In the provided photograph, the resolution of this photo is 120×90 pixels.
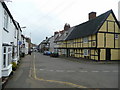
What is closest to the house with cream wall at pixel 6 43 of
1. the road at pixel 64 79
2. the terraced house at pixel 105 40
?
the road at pixel 64 79

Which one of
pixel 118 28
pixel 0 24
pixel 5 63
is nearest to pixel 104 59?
pixel 118 28

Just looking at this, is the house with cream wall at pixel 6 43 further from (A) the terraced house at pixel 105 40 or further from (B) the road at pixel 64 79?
(A) the terraced house at pixel 105 40

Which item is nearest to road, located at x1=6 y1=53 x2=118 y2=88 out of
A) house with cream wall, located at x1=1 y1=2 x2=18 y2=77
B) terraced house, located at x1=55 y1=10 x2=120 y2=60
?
house with cream wall, located at x1=1 y1=2 x2=18 y2=77

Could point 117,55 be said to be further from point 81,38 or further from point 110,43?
point 81,38

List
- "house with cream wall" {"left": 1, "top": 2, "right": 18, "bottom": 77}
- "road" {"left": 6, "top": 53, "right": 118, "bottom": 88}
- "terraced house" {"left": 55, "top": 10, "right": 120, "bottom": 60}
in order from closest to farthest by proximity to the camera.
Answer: "road" {"left": 6, "top": 53, "right": 118, "bottom": 88}, "house with cream wall" {"left": 1, "top": 2, "right": 18, "bottom": 77}, "terraced house" {"left": 55, "top": 10, "right": 120, "bottom": 60}

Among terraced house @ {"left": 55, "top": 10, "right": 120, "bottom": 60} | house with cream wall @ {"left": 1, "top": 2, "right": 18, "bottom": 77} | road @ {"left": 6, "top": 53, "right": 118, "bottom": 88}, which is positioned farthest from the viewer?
terraced house @ {"left": 55, "top": 10, "right": 120, "bottom": 60}

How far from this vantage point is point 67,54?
37.4m

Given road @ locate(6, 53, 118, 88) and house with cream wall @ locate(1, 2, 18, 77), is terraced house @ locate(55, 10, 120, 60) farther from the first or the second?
house with cream wall @ locate(1, 2, 18, 77)

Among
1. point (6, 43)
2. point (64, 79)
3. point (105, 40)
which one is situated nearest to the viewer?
point (64, 79)

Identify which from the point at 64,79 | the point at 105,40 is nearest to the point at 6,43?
the point at 64,79

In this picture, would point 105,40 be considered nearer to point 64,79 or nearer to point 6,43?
point 64,79

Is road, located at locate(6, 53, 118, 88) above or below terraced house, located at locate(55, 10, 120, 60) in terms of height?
below

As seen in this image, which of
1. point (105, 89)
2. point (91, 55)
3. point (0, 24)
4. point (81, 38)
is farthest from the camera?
point (81, 38)

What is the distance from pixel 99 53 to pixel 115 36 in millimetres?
5072
